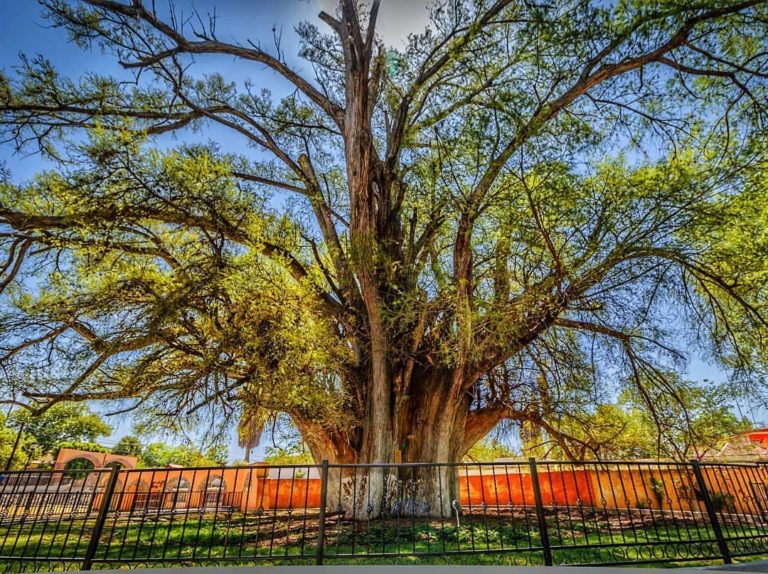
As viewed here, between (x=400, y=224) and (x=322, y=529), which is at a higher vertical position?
(x=400, y=224)

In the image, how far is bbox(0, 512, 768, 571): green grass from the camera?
4043 mm

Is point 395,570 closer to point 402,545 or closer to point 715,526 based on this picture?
point 402,545

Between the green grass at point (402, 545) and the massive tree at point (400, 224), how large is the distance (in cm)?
121

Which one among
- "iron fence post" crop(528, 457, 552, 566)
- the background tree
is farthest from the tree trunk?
the background tree

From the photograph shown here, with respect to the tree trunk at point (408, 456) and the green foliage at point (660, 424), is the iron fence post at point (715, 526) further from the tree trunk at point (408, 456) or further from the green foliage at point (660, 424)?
the tree trunk at point (408, 456)

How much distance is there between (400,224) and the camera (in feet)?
23.6

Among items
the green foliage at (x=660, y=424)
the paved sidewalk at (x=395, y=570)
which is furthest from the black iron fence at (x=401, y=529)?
the paved sidewalk at (x=395, y=570)

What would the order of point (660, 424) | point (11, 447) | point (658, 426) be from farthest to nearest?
1. point (11, 447)
2. point (660, 424)
3. point (658, 426)

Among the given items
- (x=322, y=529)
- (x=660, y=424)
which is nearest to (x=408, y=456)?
(x=322, y=529)

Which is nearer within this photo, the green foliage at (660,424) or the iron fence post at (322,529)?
the iron fence post at (322,529)

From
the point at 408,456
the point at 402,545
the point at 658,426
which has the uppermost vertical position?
the point at 658,426

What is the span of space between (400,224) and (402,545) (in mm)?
4841

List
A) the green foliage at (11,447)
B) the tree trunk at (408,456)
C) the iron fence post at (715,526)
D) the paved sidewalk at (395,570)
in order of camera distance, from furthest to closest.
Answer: the green foliage at (11,447) → the tree trunk at (408,456) → the iron fence post at (715,526) → the paved sidewalk at (395,570)

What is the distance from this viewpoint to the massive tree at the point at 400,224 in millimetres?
4648
